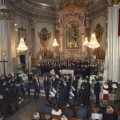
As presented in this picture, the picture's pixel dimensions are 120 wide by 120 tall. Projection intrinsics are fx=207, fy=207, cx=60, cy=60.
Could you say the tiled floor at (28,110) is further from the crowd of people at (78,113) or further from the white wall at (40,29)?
the white wall at (40,29)

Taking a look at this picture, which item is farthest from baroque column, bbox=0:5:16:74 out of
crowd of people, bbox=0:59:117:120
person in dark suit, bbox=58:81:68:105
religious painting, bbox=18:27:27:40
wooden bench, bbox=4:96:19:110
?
person in dark suit, bbox=58:81:68:105

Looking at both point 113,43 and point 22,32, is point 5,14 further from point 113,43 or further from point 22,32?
point 113,43

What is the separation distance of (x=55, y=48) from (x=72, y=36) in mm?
2532

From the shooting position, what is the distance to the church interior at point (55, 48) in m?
13.4

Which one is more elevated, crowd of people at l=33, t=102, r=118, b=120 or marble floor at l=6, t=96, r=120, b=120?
crowd of people at l=33, t=102, r=118, b=120

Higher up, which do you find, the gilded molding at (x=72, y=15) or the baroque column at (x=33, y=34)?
the gilded molding at (x=72, y=15)

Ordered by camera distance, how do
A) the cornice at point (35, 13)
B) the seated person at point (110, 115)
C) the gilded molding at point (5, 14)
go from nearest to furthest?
the seated person at point (110, 115), the gilded molding at point (5, 14), the cornice at point (35, 13)

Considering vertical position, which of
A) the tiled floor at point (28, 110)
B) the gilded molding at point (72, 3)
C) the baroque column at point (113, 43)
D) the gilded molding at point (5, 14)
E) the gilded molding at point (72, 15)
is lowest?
the tiled floor at point (28, 110)

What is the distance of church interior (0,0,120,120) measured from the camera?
44.0 ft

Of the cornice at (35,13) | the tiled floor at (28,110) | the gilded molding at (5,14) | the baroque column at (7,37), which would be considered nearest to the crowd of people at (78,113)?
the tiled floor at (28,110)

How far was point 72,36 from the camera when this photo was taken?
2442 cm

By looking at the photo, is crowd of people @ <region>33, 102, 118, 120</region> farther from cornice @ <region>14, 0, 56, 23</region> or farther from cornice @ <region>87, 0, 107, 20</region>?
cornice @ <region>87, 0, 107, 20</region>

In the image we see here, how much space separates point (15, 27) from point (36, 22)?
4.76 m

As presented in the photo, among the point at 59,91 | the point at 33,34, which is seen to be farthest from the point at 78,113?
the point at 33,34
